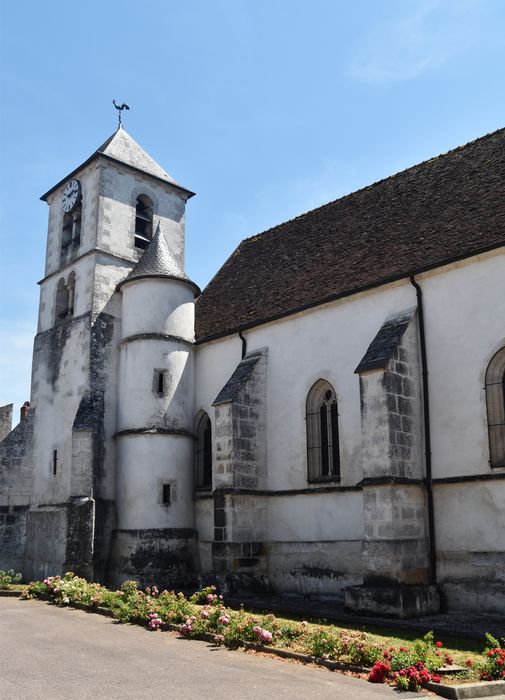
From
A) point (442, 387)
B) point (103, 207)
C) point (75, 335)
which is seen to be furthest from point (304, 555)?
point (103, 207)

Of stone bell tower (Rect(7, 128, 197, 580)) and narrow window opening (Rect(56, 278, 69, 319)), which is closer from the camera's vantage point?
stone bell tower (Rect(7, 128, 197, 580))

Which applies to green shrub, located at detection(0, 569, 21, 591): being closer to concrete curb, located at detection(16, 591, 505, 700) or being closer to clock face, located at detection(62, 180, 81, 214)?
concrete curb, located at detection(16, 591, 505, 700)

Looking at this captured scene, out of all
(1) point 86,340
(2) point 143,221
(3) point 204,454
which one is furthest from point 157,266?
(3) point 204,454

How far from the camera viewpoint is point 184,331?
20797 millimetres

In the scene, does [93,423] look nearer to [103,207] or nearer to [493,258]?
[103,207]

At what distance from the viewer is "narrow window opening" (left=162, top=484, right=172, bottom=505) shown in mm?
19156

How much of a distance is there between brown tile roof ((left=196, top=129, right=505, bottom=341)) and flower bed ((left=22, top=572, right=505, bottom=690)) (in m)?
7.81

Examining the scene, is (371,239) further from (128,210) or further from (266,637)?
(266,637)

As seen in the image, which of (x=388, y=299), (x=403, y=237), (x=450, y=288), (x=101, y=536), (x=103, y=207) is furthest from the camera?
(x=103, y=207)

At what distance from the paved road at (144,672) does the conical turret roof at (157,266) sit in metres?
11.4

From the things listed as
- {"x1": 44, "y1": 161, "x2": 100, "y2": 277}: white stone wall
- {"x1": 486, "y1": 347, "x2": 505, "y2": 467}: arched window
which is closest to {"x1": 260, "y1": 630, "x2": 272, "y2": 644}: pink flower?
{"x1": 486, "y1": 347, "x2": 505, "y2": 467}: arched window

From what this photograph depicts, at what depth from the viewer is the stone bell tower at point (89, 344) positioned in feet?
63.0

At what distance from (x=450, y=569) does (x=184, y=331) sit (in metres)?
10.7

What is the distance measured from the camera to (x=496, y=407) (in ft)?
43.6
